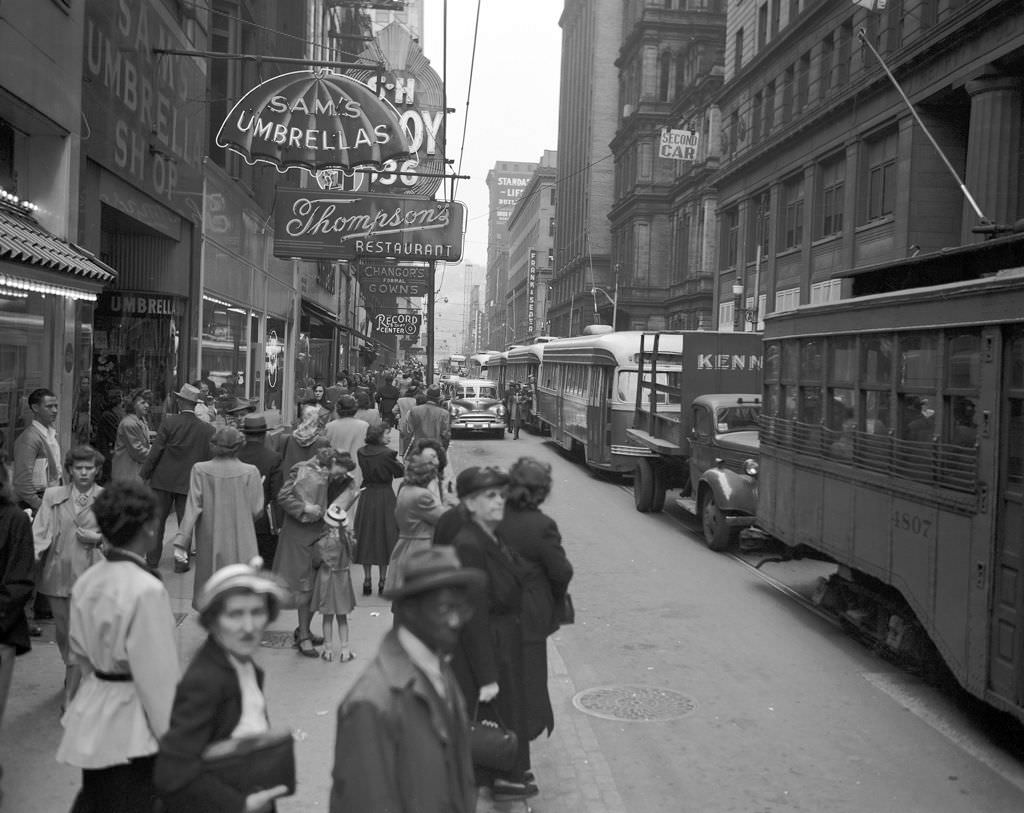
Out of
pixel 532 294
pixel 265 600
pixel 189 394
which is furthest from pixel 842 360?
pixel 532 294

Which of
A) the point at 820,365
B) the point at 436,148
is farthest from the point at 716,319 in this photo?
the point at 820,365

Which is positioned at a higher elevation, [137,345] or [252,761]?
[137,345]

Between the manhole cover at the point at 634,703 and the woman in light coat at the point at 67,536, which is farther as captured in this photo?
the manhole cover at the point at 634,703

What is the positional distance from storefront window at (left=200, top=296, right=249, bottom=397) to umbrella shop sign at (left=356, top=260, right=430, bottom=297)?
30.4 ft

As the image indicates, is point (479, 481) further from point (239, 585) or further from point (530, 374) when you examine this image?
point (530, 374)

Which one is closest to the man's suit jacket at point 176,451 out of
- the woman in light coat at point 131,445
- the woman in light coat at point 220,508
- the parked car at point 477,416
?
the woman in light coat at point 131,445

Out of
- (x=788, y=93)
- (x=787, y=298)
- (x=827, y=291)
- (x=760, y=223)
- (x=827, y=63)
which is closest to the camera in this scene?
(x=827, y=291)

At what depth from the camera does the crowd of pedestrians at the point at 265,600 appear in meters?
3.04

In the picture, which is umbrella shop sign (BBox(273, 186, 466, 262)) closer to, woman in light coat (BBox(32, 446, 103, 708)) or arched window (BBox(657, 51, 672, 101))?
woman in light coat (BBox(32, 446, 103, 708))

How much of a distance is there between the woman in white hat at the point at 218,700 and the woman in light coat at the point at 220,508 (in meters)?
4.71

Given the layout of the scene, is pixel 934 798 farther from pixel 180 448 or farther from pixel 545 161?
pixel 545 161

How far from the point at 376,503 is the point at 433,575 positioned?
7.05 m

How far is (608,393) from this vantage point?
22.1 m

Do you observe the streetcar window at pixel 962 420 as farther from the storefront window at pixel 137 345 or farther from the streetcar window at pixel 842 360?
the storefront window at pixel 137 345
